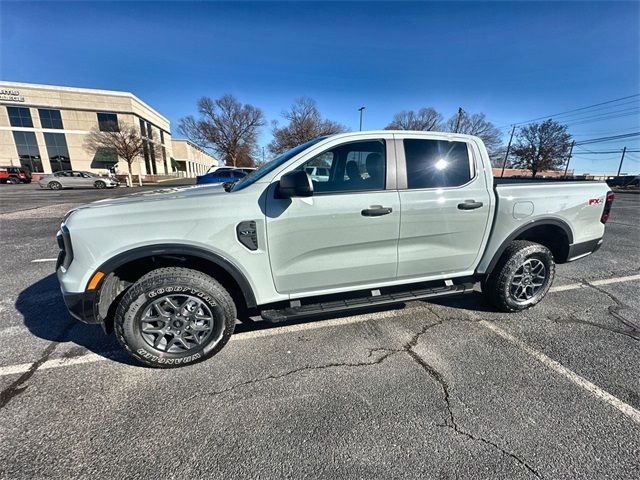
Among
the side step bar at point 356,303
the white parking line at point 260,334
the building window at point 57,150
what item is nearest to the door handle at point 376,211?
the side step bar at point 356,303

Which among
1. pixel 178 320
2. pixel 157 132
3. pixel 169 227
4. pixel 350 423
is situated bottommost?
pixel 350 423

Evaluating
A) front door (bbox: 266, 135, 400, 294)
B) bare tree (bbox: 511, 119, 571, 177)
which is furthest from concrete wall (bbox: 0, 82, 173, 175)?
bare tree (bbox: 511, 119, 571, 177)

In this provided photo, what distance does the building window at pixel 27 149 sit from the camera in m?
38.1

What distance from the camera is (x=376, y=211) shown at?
262 cm

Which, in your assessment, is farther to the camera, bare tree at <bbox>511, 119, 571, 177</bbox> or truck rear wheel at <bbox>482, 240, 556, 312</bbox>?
bare tree at <bbox>511, 119, 571, 177</bbox>

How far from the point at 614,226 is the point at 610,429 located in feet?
33.5

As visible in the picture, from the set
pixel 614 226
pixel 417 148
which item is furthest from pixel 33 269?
pixel 614 226

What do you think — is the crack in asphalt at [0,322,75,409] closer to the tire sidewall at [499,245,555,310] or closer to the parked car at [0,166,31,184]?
the tire sidewall at [499,245,555,310]

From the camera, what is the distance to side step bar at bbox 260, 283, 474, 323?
8.47ft

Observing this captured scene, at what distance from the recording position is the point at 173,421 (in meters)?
1.96

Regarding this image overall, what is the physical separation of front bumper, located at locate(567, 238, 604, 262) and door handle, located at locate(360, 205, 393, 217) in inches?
100

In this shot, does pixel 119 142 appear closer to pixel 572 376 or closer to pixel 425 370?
pixel 425 370

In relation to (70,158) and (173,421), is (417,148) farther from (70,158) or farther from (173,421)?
(70,158)

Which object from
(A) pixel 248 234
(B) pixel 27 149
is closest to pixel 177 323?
(A) pixel 248 234
